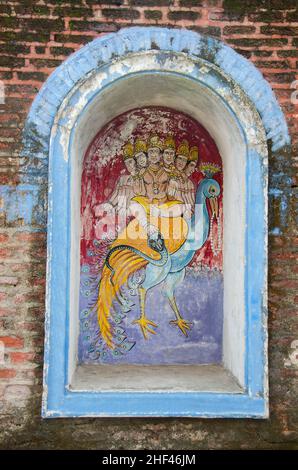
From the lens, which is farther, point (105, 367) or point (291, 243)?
point (105, 367)

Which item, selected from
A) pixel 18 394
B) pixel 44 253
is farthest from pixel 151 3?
pixel 18 394

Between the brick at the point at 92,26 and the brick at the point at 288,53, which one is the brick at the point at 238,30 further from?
the brick at the point at 92,26

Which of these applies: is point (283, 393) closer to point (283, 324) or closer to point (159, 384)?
point (283, 324)

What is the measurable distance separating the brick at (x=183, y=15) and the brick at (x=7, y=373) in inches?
107

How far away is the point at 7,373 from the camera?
333 centimetres

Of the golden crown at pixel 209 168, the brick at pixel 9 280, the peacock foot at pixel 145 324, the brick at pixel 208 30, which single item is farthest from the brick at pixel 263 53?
the brick at pixel 9 280

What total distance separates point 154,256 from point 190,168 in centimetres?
81

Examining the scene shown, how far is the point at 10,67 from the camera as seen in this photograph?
133 inches

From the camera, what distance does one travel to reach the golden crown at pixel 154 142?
409cm

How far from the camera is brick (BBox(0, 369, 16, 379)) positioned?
3.33 meters

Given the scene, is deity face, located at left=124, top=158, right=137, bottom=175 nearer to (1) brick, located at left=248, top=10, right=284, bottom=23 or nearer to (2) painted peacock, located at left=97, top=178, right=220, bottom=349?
(2) painted peacock, located at left=97, top=178, right=220, bottom=349

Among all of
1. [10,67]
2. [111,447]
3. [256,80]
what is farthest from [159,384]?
[10,67]

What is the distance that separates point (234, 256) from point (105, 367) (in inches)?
54.1

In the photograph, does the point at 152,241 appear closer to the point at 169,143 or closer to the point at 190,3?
the point at 169,143
